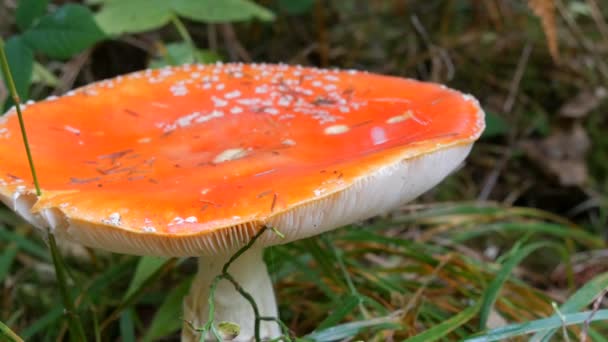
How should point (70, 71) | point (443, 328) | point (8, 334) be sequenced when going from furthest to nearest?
point (70, 71) < point (443, 328) < point (8, 334)

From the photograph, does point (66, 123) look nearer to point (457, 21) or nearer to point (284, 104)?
point (284, 104)

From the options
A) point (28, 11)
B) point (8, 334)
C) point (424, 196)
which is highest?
point (28, 11)

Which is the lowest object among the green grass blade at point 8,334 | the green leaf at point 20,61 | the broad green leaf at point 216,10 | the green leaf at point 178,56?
the green grass blade at point 8,334

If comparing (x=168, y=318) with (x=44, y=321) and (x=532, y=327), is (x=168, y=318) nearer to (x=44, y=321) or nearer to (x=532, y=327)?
(x=44, y=321)

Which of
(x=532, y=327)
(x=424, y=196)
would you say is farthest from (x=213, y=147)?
(x=424, y=196)

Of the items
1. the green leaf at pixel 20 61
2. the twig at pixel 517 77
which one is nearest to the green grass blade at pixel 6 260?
the green leaf at pixel 20 61

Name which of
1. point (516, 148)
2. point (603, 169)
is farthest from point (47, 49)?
point (603, 169)

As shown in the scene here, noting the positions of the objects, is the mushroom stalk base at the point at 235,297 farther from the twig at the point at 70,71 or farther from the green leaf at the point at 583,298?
the twig at the point at 70,71
